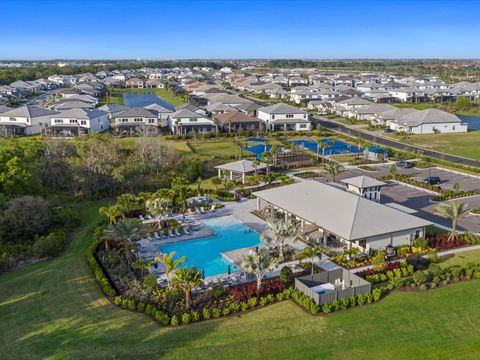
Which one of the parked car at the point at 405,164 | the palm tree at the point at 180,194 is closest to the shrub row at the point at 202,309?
the palm tree at the point at 180,194

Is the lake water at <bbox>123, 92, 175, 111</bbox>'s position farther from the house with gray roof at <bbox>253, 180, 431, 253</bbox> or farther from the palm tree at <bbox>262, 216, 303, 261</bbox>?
the palm tree at <bbox>262, 216, 303, 261</bbox>

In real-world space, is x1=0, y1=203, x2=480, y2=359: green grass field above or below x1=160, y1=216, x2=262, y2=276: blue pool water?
above

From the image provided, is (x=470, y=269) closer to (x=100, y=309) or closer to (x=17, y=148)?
(x=100, y=309)

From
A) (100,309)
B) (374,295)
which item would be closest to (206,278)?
(100,309)

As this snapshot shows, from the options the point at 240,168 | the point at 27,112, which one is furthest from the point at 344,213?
the point at 27,112

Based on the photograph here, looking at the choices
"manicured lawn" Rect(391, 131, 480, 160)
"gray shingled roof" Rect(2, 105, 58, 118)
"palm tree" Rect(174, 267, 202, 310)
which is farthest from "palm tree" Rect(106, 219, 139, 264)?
"gray shingled roof" Rect(2, 105, 58, 118)
